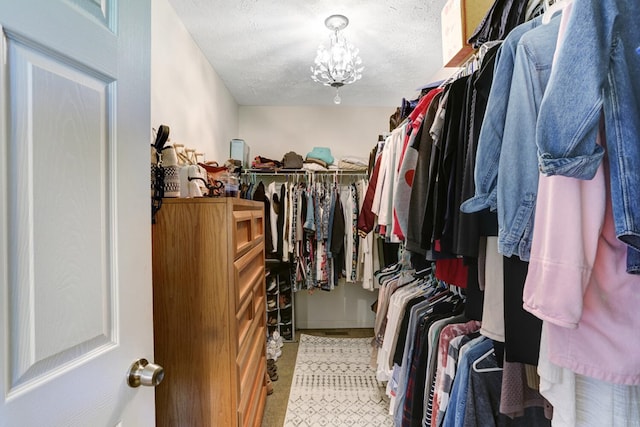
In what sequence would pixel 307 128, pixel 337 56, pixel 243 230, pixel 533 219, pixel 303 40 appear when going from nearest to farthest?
pixel 533 219 < pixel 243 230 < pixel 337 56 < pixel 303 40 < pixel 307 128

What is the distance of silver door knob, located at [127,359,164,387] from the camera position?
2.07ft

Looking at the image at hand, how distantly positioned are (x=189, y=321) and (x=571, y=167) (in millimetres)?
1198

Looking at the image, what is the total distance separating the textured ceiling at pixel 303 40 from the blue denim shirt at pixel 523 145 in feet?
3.73

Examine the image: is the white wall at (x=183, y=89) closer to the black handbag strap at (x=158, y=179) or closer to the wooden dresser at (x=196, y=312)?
the black handbag strap at (x=158, y=179)

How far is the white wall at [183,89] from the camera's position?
5.02 ft

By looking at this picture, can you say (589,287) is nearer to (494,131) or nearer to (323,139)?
(494,131)

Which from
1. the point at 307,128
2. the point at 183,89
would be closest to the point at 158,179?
the point at 183,89

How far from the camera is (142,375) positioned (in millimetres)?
639

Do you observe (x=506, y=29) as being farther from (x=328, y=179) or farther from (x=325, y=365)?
(x=325, y=365)

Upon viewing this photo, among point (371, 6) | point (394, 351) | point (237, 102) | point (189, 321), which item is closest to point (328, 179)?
point (237, 102)

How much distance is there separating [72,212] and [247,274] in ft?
3.23

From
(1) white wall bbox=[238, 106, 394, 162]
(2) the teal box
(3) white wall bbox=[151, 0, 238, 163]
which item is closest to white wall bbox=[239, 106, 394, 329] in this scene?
(1) white wall bbox=[238, 106, 394, 162]

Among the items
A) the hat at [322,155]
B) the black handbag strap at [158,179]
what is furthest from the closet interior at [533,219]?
the hat at [322,155]

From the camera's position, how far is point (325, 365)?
2393 mm
